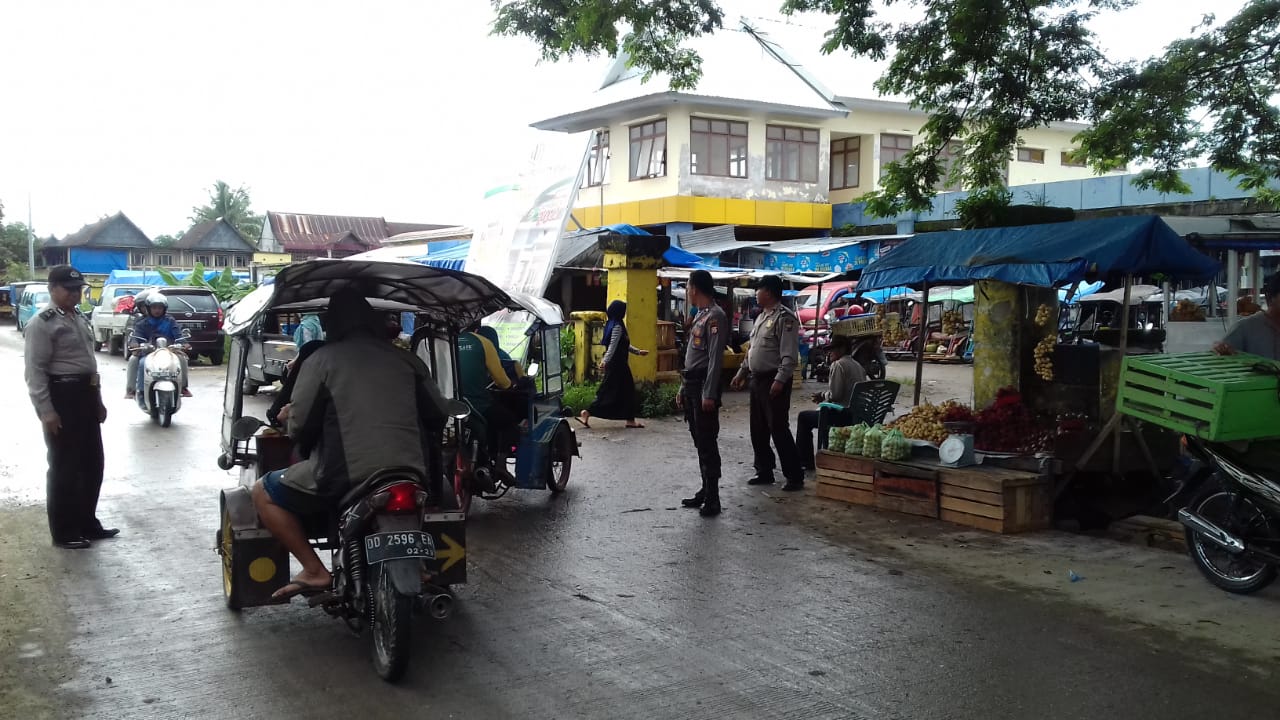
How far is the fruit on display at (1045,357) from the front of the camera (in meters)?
9.34

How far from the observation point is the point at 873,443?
29.8 feet

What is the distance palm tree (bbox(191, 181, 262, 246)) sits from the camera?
297ft

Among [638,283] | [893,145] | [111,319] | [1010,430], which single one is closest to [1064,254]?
[1010,430]

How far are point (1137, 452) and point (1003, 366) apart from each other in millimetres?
1582

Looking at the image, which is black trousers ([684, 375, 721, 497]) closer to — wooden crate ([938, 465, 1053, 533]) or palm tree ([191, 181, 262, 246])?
wooden crate ([938, 465, 1053, 533])

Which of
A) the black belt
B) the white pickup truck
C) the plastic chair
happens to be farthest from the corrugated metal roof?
the black belt

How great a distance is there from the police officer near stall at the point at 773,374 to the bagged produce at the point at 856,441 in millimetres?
581

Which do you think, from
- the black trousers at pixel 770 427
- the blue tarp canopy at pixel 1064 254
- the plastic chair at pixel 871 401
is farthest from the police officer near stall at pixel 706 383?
the blue tarp canopy at pixel 1064 254

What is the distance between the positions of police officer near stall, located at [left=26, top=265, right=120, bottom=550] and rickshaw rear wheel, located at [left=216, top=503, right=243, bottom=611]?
6.70 ft

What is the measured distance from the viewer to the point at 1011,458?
8.52 m

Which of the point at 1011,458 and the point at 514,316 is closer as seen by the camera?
the point at 1011,458

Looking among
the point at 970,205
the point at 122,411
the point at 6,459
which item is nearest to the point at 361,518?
the point at 970,205

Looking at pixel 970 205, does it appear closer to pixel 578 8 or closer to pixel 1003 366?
pixel 1003 366

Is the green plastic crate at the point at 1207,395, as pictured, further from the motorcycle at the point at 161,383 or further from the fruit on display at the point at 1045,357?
the motorcycle at the point at 161,383
